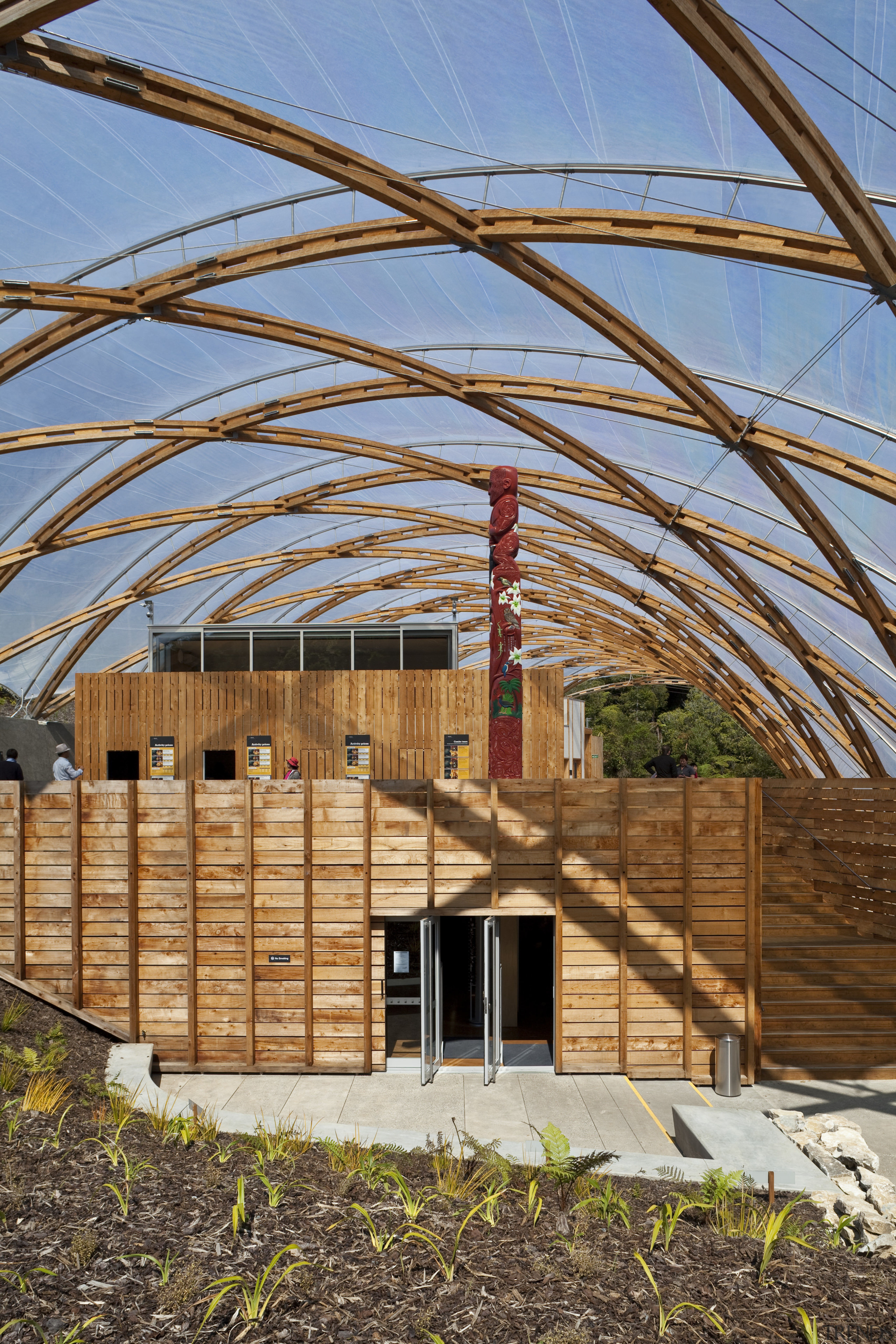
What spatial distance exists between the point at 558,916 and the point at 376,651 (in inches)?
505

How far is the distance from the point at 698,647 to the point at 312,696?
1739 centimetres

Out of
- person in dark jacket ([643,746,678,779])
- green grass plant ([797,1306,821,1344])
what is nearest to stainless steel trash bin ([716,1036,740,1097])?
person in dark jacket ([643,746,678,779])

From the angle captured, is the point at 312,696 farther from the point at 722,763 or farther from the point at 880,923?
the point at 722,763

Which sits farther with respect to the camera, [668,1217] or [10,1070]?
[10,1070]

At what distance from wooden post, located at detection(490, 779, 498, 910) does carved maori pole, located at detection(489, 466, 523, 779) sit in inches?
49.6

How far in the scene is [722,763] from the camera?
53.7 meters

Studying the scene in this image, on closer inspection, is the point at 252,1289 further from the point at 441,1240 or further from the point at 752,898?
the point at 752,898

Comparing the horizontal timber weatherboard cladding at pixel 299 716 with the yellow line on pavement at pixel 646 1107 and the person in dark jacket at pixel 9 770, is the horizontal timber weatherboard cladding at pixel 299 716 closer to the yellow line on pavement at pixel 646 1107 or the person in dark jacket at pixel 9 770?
the person in dark jacket at pixel 9 770

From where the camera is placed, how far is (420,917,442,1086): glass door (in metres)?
13.6

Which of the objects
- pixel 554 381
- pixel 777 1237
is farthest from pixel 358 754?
pixel 777 1237

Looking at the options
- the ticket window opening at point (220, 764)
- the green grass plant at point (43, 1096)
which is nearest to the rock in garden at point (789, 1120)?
the green grass plant at point (43, 1096)

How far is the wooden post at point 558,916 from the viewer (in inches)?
Answer: 542

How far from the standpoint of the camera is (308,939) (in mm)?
13797

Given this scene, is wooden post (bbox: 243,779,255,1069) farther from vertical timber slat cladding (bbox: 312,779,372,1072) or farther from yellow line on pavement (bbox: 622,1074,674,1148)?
yellow line on pavement (bbox: 622,1074,674,1148)
